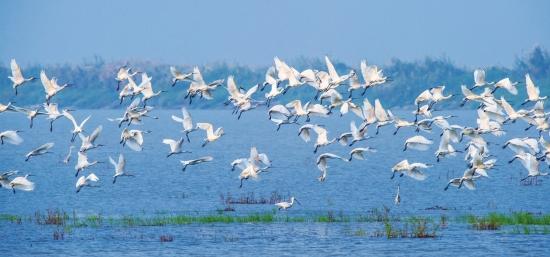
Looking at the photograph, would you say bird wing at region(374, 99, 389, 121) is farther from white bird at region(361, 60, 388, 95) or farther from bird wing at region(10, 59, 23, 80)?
bird wing at region(10, 59, 23, 80)

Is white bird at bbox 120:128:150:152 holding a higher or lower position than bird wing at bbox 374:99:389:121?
lower

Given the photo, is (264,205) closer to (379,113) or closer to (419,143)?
(379,113)

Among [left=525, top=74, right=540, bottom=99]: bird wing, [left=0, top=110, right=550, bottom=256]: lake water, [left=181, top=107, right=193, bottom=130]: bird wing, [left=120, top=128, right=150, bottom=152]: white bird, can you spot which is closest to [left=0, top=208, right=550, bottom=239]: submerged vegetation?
[left=0, top=110, right=550, bottom=256]: lake water

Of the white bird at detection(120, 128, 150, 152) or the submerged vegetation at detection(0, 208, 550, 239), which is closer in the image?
the submerged vegetation at detection(0, 208, 550, 239)

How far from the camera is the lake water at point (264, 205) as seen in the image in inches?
1171

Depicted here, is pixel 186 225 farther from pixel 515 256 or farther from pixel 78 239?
pixel 515 256

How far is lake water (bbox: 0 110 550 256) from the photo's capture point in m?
29.8

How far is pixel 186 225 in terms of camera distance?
33281 mm

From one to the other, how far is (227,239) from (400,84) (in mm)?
105444

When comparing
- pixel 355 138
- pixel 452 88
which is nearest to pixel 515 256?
pixel 355 138

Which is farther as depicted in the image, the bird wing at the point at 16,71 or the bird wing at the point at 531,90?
the bird wing at the point at 531,90

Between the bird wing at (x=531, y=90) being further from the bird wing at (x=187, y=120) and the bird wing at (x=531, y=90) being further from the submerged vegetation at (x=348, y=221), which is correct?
the bird wing at (x=187, y=120)

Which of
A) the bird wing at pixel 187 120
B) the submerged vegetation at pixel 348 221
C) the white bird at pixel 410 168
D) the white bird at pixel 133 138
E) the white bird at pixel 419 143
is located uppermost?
the bird wing at pixel 187 120

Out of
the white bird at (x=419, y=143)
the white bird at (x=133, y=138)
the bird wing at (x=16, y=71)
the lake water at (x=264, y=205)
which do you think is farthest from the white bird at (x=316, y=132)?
the bird wing at (x=16, y=71)
